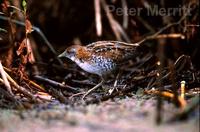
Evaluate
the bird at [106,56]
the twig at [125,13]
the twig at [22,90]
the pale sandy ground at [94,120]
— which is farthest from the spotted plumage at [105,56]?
the twig at [125,13]

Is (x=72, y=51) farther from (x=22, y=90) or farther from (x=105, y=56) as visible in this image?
(x=22, y=90)

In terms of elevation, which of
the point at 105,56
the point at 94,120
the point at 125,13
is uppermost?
the point at 125,13

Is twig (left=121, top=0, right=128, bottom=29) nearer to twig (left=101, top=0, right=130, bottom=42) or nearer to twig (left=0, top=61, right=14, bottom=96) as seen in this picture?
twig (left=101, top=0, right=130, bottom=42)

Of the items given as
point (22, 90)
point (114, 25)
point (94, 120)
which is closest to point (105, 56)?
point (22, 90)

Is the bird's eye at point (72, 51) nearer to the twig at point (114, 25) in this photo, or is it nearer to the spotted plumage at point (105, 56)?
the spotted plumage at point (105, 56)

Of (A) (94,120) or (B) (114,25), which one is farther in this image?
(B) (114,25)

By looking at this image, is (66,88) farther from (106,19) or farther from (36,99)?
(106,19)

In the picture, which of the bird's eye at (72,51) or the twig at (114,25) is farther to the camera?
the twig at (114,25)

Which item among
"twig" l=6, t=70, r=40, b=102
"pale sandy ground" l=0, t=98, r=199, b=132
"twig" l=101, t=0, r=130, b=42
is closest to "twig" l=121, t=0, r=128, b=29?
"twig" l=101, t=0, r=130, b=42
